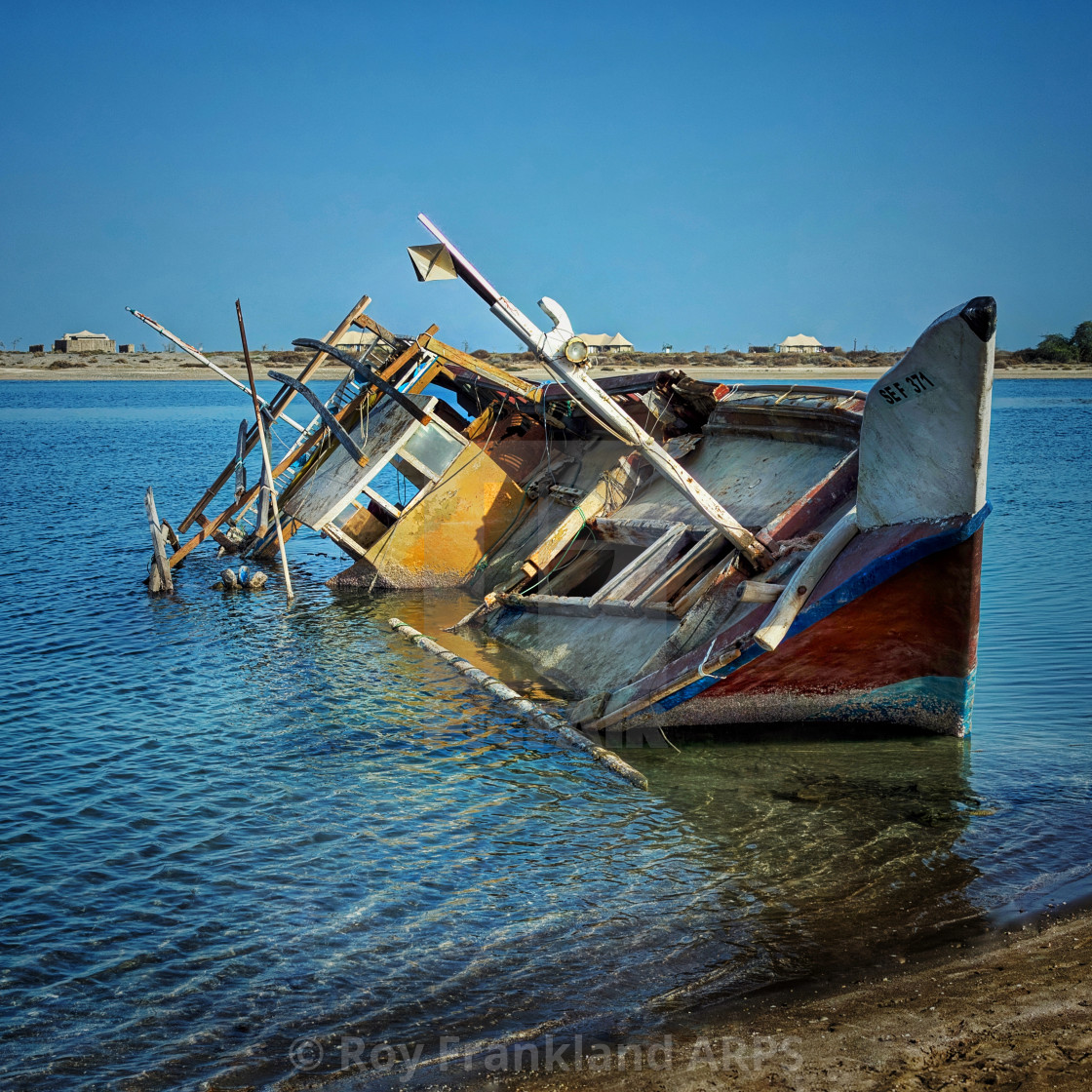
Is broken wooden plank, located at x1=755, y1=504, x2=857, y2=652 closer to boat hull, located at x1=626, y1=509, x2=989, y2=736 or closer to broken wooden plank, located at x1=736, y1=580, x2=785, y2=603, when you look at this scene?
boat hull, located at x1=626, y1=509, x2=989, y2=736

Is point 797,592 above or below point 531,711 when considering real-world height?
above

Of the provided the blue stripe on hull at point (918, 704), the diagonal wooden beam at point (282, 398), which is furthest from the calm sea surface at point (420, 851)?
the diagonal wooden beam at point (282, 398)

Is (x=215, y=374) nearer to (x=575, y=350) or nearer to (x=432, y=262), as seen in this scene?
(x=432, y=262)

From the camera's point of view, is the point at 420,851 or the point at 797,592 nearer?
the point at 420,851

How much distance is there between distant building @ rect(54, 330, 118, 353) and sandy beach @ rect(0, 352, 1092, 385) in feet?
12.0

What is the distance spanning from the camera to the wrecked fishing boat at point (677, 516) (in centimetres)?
712

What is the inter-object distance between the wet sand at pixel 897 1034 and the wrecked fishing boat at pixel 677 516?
281 cm

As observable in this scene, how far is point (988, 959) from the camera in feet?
16.2

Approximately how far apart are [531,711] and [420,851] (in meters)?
2.62

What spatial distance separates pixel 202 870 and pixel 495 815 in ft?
6.56

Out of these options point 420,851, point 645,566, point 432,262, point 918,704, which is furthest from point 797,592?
point 432,262

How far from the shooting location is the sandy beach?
→ 3076 inches

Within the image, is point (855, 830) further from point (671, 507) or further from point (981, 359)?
point (671, 507)

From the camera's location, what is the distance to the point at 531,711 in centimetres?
927
